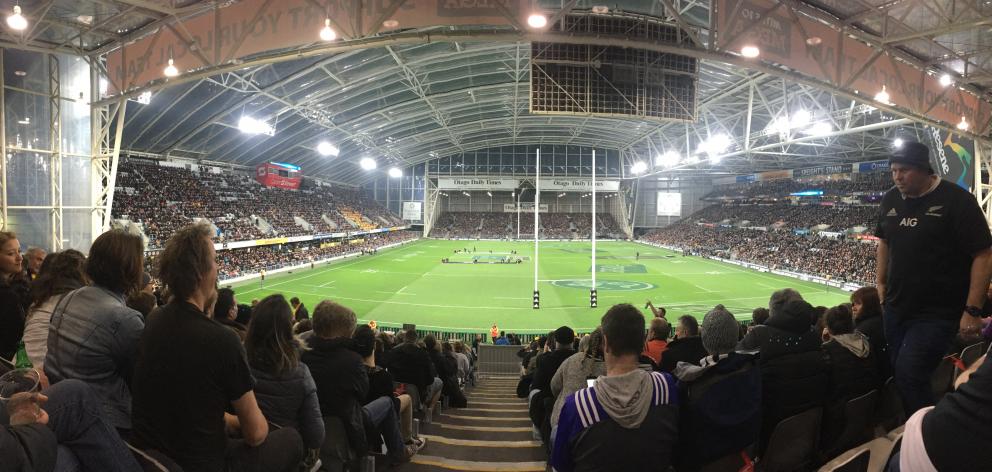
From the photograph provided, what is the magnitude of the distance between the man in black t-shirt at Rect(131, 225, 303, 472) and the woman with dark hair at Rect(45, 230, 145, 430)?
0.32 meters

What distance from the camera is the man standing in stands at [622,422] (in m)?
2.28

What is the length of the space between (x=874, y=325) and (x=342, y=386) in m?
4.59

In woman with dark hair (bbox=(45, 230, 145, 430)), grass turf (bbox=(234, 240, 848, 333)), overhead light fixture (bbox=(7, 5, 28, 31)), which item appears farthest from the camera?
grass turf (bbox=(234, 240, 848, 333))

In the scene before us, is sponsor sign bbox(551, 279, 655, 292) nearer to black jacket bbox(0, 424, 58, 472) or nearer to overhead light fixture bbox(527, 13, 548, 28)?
overhead light fixture bbox(527, 13, 548, 28)

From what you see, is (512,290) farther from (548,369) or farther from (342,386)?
(342,386)

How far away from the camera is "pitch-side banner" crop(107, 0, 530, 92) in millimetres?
9375

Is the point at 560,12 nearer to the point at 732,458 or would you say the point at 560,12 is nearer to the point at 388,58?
the point at 732,458

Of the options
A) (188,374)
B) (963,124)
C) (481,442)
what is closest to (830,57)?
(963,124)

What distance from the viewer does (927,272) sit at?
3.33 metres

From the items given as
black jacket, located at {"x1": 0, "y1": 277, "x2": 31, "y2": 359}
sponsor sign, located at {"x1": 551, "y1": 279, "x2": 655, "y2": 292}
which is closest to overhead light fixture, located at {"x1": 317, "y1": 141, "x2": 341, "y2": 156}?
sponsor sign, located at {"x1": 551, "y1": 279, "x2": 655, "y2": 292}

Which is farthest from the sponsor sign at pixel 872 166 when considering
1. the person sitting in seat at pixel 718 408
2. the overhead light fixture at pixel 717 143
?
the person sitting in seat at pixel 718 408

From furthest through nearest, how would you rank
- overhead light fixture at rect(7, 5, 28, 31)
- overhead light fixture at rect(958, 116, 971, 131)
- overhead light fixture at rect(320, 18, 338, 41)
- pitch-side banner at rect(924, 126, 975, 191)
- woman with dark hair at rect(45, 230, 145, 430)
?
pitch-side banner at rect(924, 126, 975, 191), overhead light fixture at rect(958, 116, 971, 131), overhead light fixture at rect(320, 18, 338, 41), overhead light fixture at rect(7, 5, 28, 31), woman with dark hair at rect(45, 230, 145, 430)

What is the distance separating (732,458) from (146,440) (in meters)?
3.23

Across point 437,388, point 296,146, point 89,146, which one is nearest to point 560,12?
point 437,388
